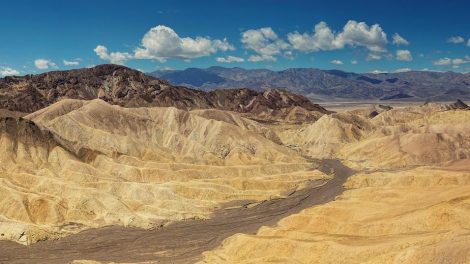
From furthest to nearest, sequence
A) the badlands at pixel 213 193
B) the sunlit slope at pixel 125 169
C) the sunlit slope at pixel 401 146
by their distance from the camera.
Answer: the sunlit slope at pixel 401 146, the sunlit slope at pixel 125 169, the badlands at pixel 213 193

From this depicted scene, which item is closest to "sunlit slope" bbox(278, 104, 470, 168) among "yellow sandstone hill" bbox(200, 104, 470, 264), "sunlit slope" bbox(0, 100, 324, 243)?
"yellow sandstone hill" bbox(200, 104, 470, 264)

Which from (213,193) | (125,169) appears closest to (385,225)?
(213,193)

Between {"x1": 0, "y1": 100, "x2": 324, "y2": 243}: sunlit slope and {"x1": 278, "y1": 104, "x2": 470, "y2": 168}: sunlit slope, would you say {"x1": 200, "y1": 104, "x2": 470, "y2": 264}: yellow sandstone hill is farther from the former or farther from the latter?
{"x1": 0, "y1": 100, "x2": 324, "y2": 243}: sunlit slope

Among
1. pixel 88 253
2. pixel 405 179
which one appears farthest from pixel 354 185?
pixel 88 253

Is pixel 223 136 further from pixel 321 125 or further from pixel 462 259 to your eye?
pixel 462 259

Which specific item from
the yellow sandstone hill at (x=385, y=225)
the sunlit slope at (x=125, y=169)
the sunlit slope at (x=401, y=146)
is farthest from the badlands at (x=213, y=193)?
the sunlit slope at (x=401, y=146)

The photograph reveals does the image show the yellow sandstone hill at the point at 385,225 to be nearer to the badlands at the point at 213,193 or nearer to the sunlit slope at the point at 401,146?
the badlands at the point at 213,193
